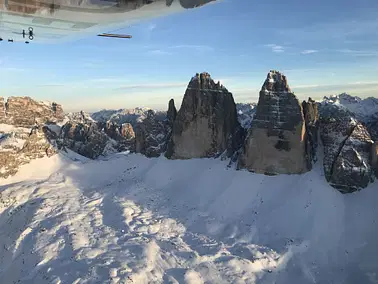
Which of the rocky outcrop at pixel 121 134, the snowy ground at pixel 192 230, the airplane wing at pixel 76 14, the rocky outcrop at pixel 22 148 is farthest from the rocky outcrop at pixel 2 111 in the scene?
the airplane wing at pixel 76 14

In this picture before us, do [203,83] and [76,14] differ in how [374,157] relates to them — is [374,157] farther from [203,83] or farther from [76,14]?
[76,14]

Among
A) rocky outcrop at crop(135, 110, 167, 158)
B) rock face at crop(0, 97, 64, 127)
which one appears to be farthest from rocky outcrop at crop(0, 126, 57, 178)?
rocky outcrop at crop(135, 110, 167, 158)

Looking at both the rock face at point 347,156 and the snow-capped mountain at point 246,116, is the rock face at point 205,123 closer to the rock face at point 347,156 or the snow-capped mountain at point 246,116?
the snow-capped mountain at point 246,116

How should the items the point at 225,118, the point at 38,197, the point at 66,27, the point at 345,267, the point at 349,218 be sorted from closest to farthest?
1. the point at 66,27
2. the point at 345,267
3. the point at 349,218
4. the point at 38,197
5. the point at 225,118

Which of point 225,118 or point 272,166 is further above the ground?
point 225,118

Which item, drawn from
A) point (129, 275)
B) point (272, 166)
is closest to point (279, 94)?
point (272, 166)

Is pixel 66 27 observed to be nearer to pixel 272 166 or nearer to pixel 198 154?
pixel 272 166
